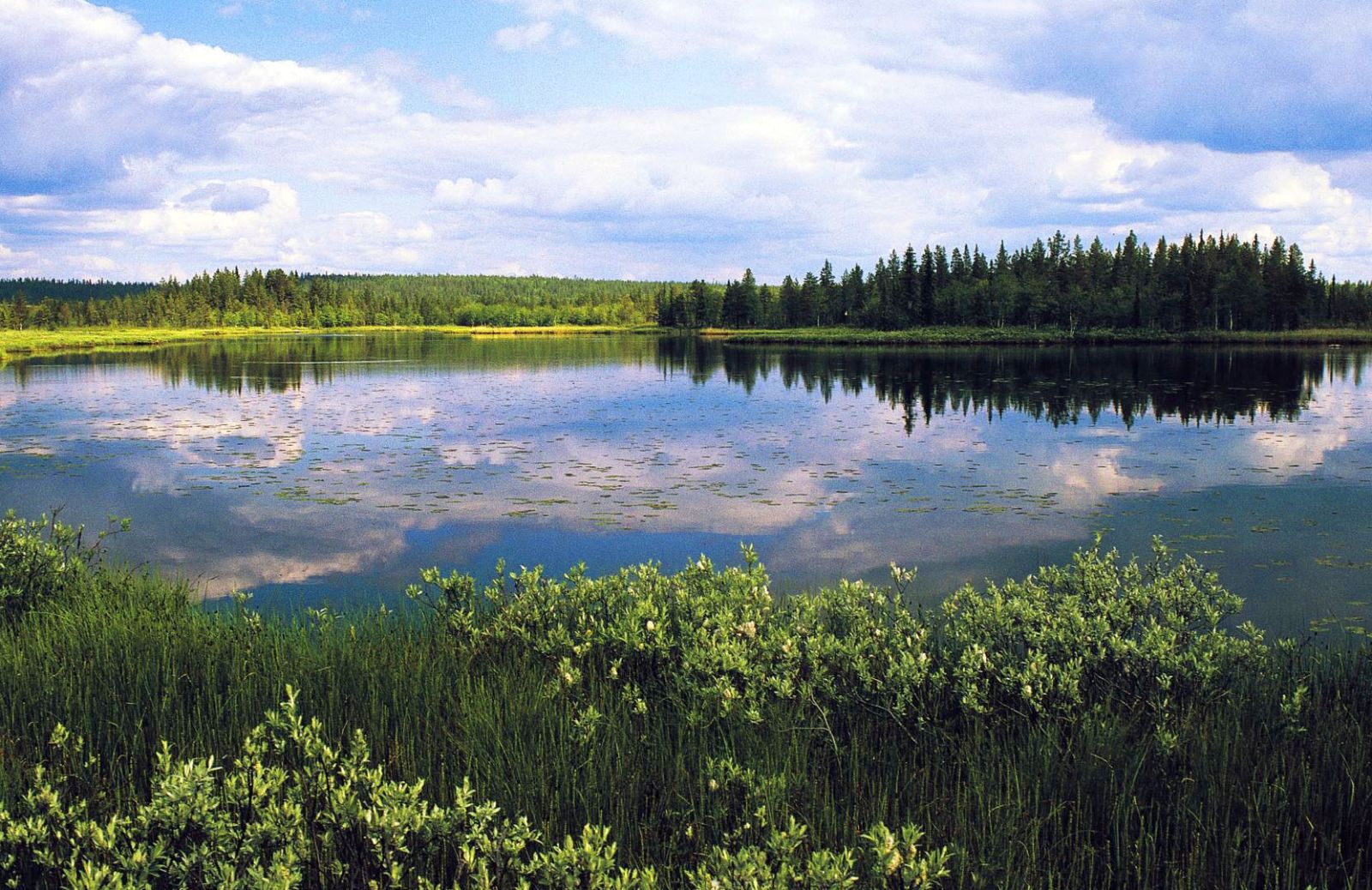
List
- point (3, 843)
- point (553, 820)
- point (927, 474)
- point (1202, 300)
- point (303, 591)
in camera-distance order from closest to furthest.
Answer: point (3, 843) < point (553, 820) < point (303, 591) < point (927, 474) < point (1202, 300)

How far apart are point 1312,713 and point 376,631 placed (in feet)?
25.3

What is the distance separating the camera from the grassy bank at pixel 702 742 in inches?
170

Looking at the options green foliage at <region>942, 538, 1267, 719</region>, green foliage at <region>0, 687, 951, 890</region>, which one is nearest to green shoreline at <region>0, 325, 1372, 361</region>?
green foliage at <region>0, 687, 951, 890</region>

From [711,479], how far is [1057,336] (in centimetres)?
9875

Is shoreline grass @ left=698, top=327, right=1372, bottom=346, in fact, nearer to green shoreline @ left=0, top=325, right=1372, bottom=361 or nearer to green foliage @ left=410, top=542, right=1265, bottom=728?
green shoreline @ left=0, top=325, right=1372, bottom=361

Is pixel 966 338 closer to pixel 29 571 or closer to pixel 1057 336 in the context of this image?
pixel 1057 336

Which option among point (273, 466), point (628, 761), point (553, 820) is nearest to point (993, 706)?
point (628, 761)

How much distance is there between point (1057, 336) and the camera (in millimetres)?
107188

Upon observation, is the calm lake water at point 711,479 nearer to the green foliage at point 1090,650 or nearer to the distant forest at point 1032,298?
the green foliage at point 1090,650

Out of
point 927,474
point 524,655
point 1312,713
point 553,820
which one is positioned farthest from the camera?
point 927,474

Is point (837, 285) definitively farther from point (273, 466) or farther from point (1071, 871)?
point (1071, 871)

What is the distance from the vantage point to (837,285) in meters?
159

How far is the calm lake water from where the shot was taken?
43.3ft

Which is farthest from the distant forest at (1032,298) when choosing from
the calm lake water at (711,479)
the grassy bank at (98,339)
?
the calm lake water at (711,479)
